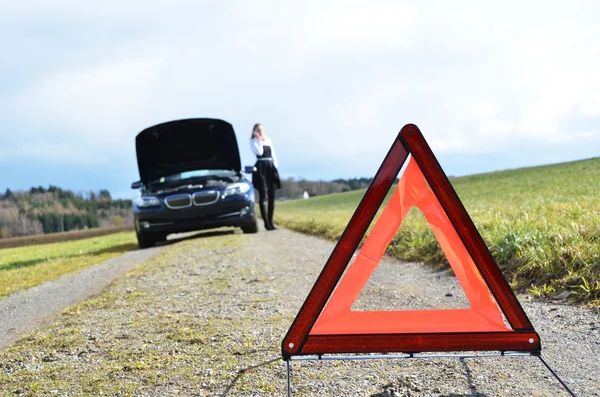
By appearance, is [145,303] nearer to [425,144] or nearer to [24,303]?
[24,303]

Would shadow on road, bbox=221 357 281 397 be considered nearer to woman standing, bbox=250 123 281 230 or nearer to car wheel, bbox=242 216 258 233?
car wheel, bbox=242 216 258 233

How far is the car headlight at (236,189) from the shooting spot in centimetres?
1146

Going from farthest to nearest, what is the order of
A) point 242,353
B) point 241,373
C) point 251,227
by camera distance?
point 251,227 → point 242,353 → point 241,373

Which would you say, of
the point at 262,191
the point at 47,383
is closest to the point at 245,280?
the point at 47,383

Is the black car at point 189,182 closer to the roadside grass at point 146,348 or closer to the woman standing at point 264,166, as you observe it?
the woman standing at point 264,166

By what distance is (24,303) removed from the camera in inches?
230

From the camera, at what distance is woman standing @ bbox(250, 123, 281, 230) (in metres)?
12.3

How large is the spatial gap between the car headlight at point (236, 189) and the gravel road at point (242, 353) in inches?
232

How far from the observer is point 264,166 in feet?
41.2

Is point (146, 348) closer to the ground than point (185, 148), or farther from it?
closer to the ground

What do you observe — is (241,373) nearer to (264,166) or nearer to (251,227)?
(251,227)

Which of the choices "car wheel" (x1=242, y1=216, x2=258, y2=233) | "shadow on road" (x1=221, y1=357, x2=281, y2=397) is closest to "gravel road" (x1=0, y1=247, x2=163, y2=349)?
"shadow on road" (x1=221, y1=357, x2=281, y2=397)

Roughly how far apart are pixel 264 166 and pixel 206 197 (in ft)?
5.98

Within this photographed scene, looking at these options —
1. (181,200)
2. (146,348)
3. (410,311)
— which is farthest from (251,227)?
(410,311)
